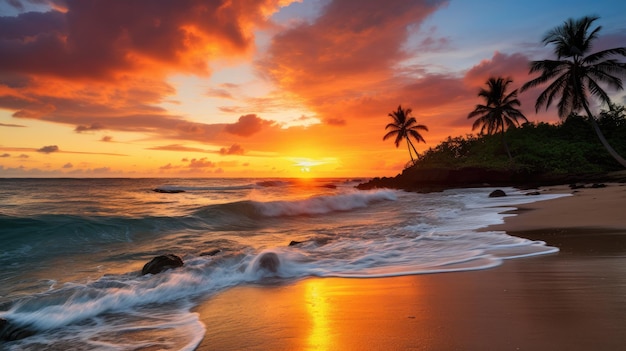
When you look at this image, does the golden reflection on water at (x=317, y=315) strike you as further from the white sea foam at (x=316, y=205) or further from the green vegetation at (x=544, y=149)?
the green vegetation at (x=544, y=149)

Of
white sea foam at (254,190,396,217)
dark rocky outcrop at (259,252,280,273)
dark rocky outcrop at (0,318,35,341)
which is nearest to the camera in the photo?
dark rocky outcrop at (0,318,35,341)

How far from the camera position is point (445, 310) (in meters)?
3.38

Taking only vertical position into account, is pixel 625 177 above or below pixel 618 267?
above

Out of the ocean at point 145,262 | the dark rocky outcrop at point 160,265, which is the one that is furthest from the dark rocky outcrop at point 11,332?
the dark rocky outcrop at point 160,265

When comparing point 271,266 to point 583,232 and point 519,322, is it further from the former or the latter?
point 583,232

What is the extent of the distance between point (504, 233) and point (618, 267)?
12.5 ft

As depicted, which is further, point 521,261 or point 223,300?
point 521,261

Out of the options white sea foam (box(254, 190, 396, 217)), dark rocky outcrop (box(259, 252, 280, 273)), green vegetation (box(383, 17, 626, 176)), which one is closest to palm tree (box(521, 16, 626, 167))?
green vegetation (box(383, 17, 626, 176))

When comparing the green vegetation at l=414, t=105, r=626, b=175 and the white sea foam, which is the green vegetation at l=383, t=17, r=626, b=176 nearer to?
the green vegetation at l=414, t=105, r=626, b=175

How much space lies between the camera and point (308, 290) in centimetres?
466

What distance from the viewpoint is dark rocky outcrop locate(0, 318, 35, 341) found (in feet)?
11.6

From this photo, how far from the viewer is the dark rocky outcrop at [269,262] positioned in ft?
19.2

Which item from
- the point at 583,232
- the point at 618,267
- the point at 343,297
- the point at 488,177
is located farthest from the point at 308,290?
the point at 488,177

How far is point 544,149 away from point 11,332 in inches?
1652
